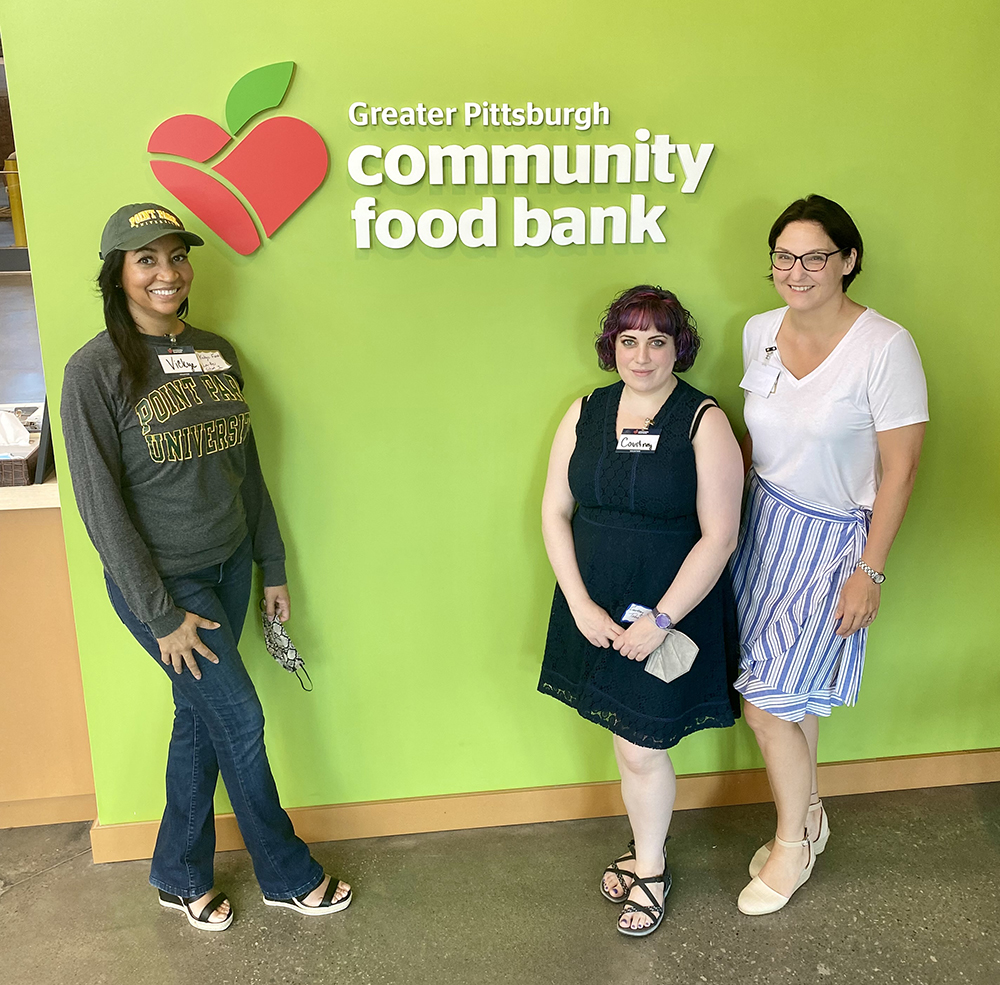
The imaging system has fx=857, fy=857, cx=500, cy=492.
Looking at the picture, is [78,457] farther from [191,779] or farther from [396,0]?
[396,0]

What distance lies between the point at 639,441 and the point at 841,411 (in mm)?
478

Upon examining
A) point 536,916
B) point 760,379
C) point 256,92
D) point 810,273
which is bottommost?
point 536,916

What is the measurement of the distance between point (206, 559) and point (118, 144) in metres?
1.02

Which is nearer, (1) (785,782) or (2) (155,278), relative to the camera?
(2) (155,278)

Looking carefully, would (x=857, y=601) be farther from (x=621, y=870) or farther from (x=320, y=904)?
(x=320, y=904)

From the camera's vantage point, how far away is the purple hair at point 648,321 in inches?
81.4

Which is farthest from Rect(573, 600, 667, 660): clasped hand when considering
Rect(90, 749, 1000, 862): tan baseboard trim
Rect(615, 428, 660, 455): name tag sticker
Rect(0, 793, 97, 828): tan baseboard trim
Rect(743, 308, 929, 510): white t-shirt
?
Rect(0, 793, 97, 828): tan baseboard trim

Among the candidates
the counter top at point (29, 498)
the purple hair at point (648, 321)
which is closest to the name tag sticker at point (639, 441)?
the purple hair at point (648, 321)

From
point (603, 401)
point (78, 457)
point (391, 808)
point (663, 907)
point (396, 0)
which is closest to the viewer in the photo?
point (78, 457)

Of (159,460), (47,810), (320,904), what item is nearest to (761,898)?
(320,904)

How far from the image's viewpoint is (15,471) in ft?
7.90

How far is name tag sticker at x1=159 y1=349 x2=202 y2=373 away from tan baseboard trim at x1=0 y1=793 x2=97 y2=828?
1532mm

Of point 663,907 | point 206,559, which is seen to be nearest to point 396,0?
point 206,559

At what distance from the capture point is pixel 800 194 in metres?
2.31
